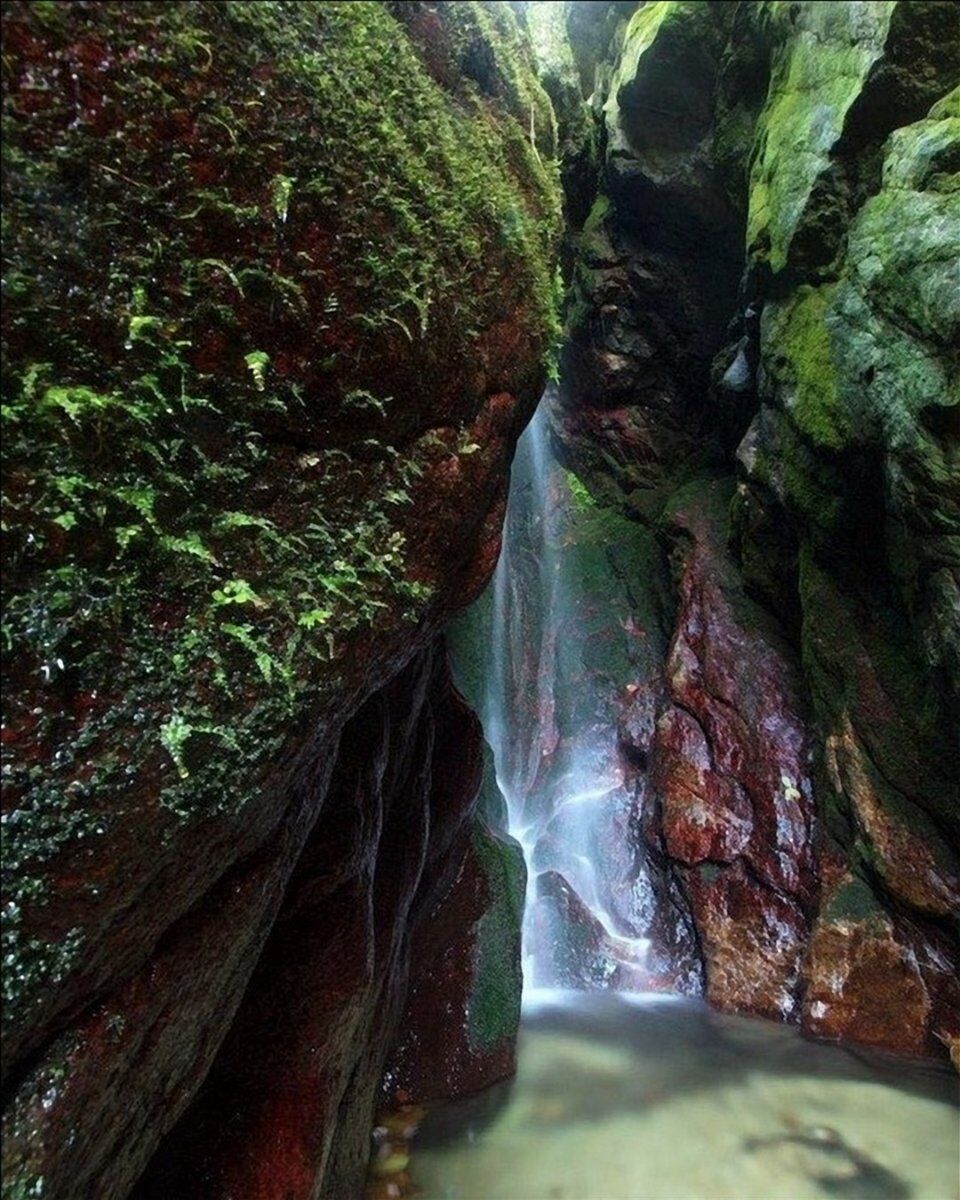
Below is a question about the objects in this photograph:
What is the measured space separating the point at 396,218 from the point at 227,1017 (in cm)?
326

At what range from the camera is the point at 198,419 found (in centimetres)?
236

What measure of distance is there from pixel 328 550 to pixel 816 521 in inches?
300

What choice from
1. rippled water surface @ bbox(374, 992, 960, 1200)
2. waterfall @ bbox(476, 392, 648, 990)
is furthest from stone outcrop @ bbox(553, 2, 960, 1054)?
rippled water surface @ bbox(374, 992, 960, 1200)

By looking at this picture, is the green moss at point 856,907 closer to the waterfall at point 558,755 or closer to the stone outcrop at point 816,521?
the stone outcrop at point 816,521

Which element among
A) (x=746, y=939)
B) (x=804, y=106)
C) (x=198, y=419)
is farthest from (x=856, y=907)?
(x=804, y=106)

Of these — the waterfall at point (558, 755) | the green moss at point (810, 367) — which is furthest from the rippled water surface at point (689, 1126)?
the green moss at point (810, 367)

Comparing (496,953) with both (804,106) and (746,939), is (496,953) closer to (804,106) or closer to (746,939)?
(746,939)

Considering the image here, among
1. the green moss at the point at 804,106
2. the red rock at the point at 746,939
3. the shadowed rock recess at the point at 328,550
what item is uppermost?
the green moss at the point at 804,106

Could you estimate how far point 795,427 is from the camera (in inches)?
344

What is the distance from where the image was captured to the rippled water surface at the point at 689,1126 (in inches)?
189

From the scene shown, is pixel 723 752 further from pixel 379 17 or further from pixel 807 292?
pixel 379 17

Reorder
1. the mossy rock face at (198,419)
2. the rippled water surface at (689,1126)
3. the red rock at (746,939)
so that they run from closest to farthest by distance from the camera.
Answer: the mossy rock face at (198,419)
the rippled water surface at (689,1126)
the red rock at (746,939)

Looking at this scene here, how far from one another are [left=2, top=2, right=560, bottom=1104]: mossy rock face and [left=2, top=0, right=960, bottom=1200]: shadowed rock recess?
13 millimetres

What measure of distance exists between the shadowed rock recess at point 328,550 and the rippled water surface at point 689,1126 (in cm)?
52
